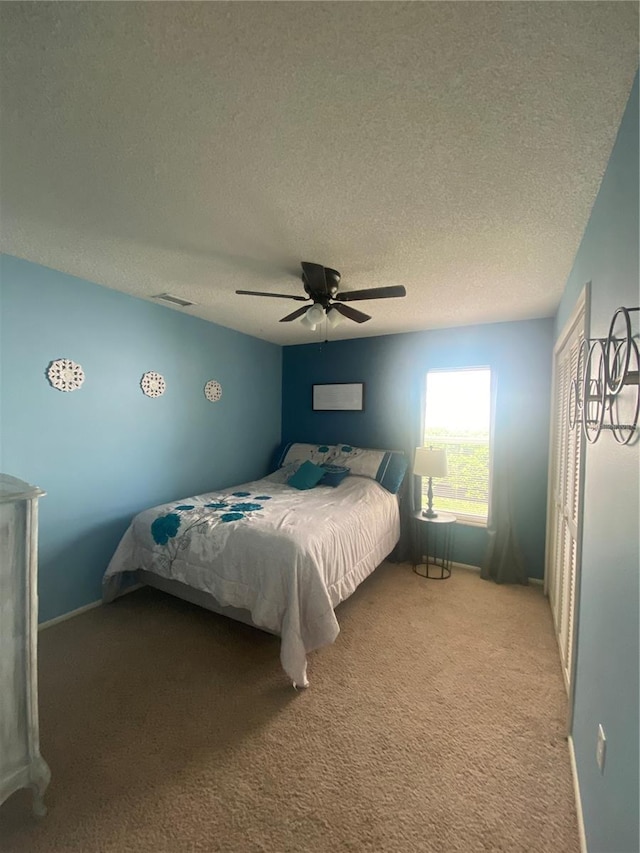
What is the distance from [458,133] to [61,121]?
136 centimetres

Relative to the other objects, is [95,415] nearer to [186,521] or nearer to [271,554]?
[186,521]

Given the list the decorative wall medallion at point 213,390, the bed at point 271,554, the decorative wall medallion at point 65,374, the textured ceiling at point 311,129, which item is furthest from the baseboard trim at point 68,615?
the textured ceiling at point 311,129

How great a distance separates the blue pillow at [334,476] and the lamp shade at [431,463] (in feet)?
2.50

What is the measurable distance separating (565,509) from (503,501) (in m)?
1.06

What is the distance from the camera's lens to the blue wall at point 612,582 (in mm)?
897

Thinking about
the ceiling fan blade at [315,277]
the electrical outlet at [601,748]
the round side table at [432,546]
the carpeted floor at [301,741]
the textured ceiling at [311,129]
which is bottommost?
the carpeted floor at [301,741]

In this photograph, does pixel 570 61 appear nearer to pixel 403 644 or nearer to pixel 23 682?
pixel 23 682

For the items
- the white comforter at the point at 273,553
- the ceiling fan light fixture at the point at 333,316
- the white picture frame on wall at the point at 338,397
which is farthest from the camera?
the white picture frame on wall at the point at 338,397

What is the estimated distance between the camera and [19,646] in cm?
126

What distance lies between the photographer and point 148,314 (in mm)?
3082

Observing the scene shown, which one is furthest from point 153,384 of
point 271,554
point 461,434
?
point 461,434

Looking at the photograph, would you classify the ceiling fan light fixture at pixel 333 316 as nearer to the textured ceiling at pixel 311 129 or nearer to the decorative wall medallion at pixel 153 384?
the textured ceiling at pixel 311 129

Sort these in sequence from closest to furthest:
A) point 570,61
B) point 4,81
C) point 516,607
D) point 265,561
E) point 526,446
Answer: point 570,61 → point 4,81 → point 265,561 → point 516,607 → point 526,446

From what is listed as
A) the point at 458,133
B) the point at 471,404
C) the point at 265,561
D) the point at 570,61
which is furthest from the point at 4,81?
the point at 471,404
